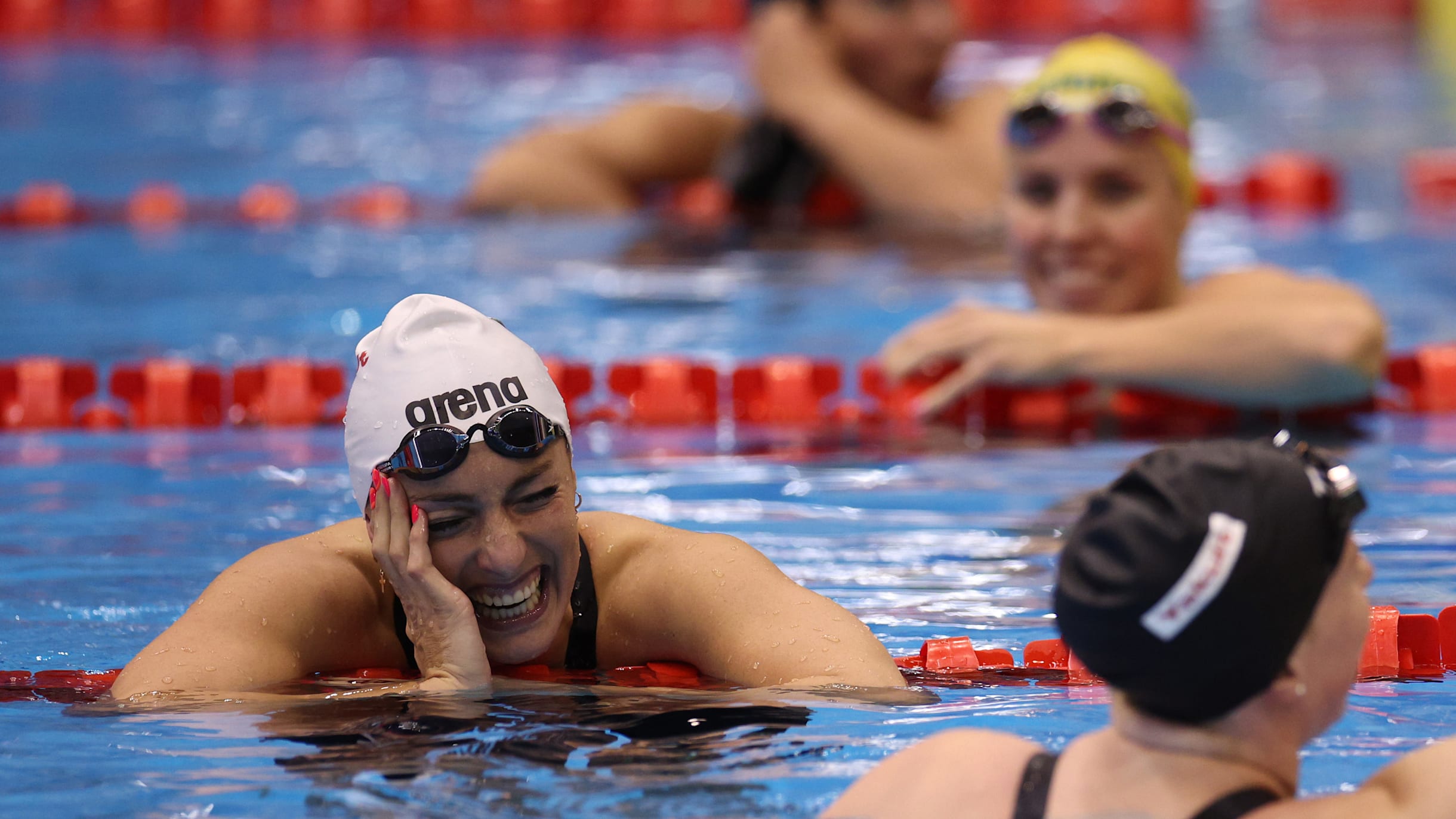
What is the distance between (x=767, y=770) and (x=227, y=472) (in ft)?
8.67

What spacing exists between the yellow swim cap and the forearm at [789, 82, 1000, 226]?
2.20 m

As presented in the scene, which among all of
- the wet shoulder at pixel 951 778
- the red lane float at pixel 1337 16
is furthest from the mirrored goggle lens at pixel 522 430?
the red lane float at pixel 1337 16

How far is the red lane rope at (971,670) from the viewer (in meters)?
3.30

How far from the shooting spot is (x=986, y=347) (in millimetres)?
5113

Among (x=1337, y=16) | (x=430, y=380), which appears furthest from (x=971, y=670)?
(x=1337, y=16)

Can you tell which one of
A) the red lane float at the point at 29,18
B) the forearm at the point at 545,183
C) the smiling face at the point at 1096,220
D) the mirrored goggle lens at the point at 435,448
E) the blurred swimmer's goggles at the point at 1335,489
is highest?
the red lane float at the point at 29,18

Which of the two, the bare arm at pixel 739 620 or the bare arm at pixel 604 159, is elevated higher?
the bare arm at pixel 604 159

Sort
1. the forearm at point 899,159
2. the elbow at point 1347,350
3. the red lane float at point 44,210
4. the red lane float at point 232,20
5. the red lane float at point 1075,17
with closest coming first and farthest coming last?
the elbow at point 1347,350
the forearm at point 899,159
the red lane float at point 44,210
the red lane float at point 1075,17
the red lane float at point 232,20

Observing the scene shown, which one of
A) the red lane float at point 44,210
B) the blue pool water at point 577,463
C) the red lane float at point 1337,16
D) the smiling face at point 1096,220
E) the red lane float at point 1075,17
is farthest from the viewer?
the red lane float at point 1337,16

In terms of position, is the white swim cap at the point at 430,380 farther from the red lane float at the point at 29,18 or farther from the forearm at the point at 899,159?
the red lane float at the point at 29,18

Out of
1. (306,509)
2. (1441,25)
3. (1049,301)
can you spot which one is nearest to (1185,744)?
(306,509)

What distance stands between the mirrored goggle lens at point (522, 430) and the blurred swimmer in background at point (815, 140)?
14.7 ft

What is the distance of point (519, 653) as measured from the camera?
3.28m

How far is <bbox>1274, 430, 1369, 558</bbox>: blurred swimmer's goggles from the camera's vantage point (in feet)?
6.93
